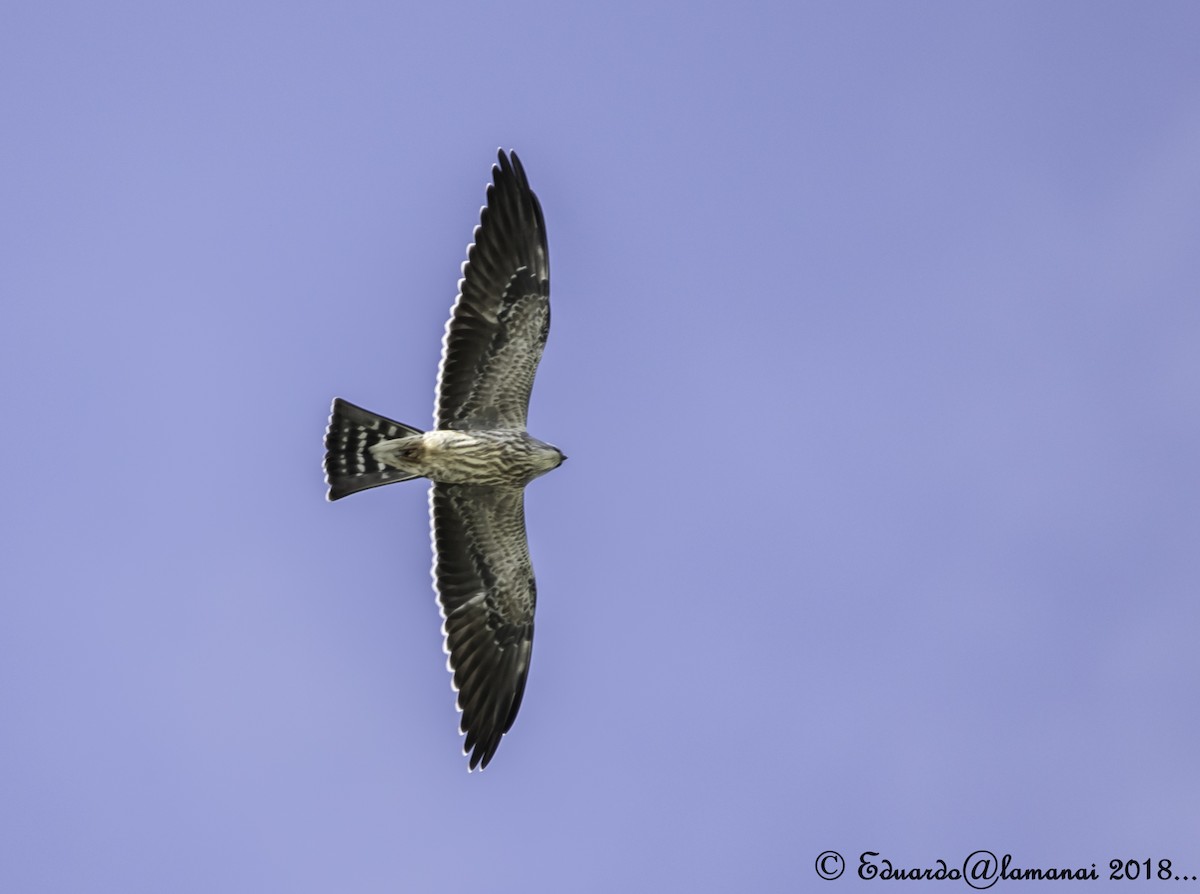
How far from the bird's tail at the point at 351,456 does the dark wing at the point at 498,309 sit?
76 cm

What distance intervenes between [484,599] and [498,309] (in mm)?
3347

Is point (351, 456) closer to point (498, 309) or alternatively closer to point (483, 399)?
point (483, 399)

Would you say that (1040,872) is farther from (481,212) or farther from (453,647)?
(481,212)

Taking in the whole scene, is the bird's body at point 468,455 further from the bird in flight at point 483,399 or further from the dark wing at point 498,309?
the dark wing at point 498,309

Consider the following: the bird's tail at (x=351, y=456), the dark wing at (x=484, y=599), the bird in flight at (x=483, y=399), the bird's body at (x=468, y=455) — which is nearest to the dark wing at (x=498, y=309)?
the bird in flight at (x=483, y=399)

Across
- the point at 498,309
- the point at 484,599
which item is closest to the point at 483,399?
the point at 498,309

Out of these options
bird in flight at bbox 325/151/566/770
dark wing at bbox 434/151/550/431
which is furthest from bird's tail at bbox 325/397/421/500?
dark wing at bbox 434/151/550/431

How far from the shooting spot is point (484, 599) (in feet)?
71.7

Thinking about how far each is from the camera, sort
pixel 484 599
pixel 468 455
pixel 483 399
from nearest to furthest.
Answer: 1. pixel 468 455
2. pixel 483 399
3. pixel 484 599

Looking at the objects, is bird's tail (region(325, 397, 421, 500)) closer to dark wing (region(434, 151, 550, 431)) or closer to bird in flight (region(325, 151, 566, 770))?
bird in flight (region(325, 151, 566, 770))

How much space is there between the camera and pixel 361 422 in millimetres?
21109

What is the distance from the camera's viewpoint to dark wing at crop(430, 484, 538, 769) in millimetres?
21547

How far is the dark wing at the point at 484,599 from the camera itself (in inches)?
848

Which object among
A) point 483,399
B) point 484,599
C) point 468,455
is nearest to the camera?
point 468,455
